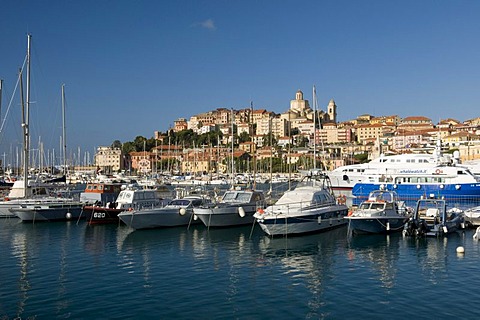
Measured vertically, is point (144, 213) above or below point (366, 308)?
above

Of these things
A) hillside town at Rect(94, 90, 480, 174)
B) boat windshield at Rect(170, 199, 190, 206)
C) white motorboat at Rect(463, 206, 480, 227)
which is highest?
hillside town at Rect(94, 90, 480, 174)

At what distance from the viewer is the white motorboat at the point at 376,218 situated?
26.7 m

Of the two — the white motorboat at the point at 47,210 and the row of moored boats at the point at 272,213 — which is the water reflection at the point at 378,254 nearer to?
the row of moored boats at the point at 272,213

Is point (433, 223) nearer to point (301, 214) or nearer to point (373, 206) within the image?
point (373, 206)

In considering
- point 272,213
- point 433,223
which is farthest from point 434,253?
point 272,213

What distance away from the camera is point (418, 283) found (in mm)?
16953

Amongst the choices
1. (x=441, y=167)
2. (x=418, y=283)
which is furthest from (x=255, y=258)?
(x=441, y=167)

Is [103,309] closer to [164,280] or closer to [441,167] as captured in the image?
[164,280]

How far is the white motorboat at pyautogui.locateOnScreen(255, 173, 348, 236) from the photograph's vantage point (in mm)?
26172

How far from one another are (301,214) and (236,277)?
9.42 m

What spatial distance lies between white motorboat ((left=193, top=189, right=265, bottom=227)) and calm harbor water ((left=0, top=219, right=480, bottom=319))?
2.41 m

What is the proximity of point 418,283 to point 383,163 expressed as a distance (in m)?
43.6

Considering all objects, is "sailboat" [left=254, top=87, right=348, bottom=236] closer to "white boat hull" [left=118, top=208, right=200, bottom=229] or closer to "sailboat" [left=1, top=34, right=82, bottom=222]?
"white boat hull" [left=118, top=208, right=200, bottom=229]

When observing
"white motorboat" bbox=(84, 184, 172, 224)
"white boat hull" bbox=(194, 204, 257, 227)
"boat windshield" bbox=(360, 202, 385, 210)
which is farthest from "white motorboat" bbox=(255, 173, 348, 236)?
"white motorboat" bbox=(84, 184, 172, 224)
